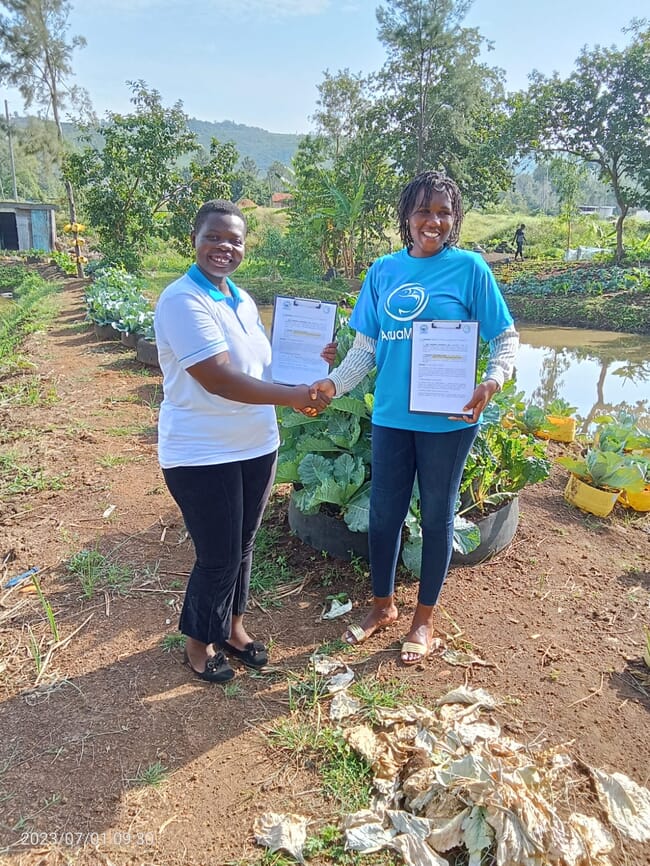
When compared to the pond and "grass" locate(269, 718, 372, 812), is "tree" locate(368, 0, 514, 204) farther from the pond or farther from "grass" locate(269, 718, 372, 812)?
"grass" locate(269, 718, 372, 812)

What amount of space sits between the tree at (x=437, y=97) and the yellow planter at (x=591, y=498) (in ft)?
61.2

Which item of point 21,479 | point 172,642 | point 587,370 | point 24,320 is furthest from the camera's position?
point 24,320

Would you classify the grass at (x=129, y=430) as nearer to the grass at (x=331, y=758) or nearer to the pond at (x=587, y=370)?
the grass at (x=331, y=758)

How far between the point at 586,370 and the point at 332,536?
8081 mm

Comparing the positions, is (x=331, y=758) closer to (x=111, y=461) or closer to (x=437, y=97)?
(x=111, y=461)

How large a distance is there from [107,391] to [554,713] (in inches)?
203

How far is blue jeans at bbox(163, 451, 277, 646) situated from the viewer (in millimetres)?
1910

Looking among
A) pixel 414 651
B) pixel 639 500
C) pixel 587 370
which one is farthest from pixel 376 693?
pixel 587 370

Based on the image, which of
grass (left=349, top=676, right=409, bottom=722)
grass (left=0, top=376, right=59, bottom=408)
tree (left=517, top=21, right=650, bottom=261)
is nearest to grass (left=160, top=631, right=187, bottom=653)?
grass (left=349, top=676, right=409, bottom=722)

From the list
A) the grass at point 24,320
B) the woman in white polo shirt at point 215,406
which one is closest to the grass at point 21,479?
the woman in white polo shirt at point 215,406

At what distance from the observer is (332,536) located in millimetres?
2941

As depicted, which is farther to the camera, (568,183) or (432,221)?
(568,183)

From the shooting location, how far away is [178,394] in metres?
1.85

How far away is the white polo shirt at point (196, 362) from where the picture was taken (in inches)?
67.8
